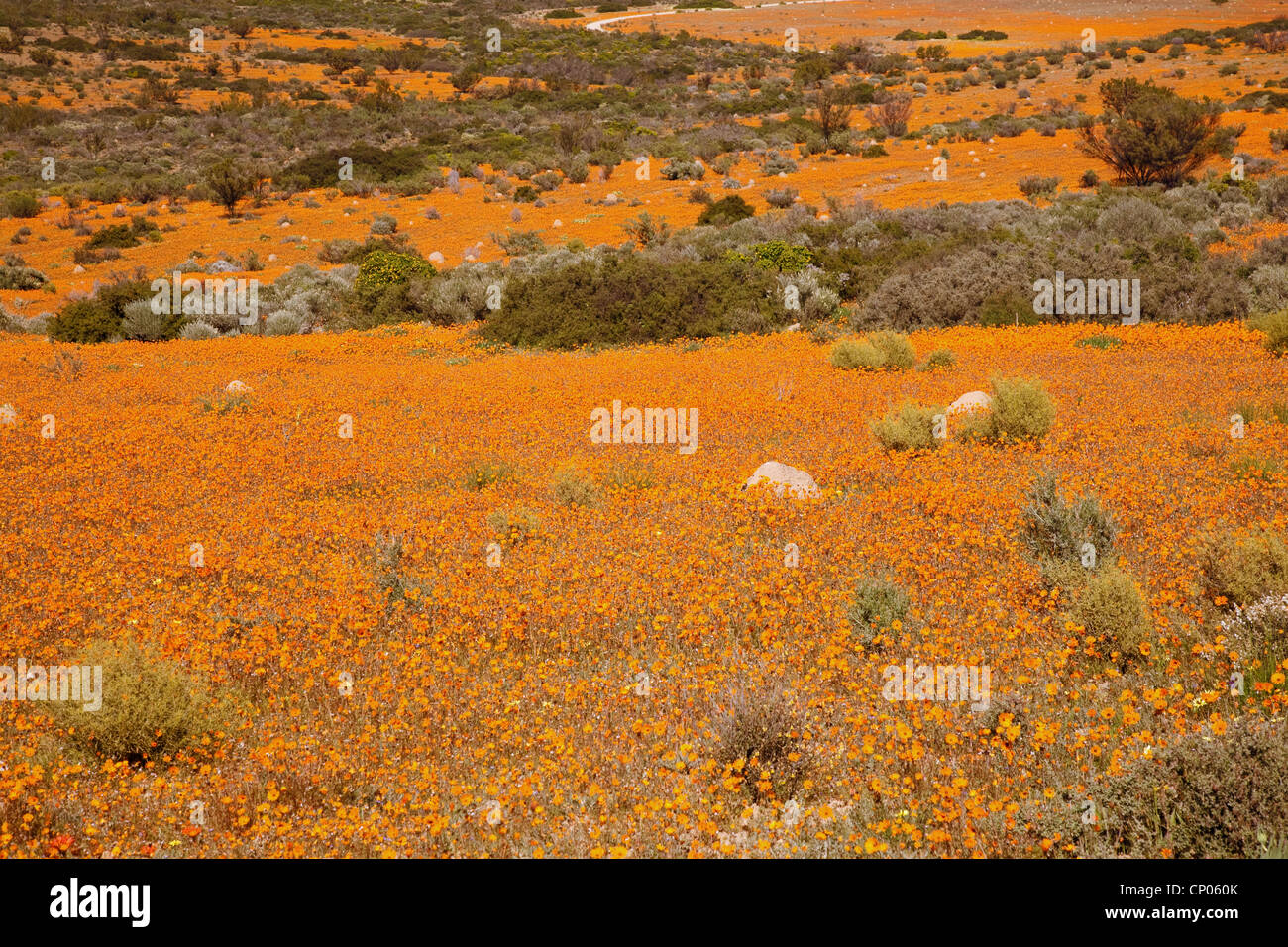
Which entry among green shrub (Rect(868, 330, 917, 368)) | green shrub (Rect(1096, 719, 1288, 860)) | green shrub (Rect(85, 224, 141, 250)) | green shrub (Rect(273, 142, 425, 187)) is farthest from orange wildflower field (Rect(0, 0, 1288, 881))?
green shrub (Rect(273, 142, 425, 187))

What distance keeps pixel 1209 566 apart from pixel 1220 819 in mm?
3299

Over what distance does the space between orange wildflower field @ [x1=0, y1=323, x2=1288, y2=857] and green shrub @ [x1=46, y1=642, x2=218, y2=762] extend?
4.6 inches

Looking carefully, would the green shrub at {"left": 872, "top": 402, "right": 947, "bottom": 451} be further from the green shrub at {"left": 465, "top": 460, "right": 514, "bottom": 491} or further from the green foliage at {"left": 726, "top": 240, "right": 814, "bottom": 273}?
the green foliage at {"left": 726, "top": 240, "right": 814, "bottom": 273}

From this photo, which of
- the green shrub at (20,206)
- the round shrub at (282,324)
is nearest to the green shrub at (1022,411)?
the round shrub at (282,324)

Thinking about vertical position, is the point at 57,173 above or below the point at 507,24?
below

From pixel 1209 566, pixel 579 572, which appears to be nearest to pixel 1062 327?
pixel 1209 566

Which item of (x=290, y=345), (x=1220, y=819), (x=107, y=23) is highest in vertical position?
(x=107, y=23)

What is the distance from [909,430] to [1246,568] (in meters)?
5.01

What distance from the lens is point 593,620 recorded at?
21.0 ft

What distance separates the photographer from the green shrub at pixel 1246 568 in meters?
5.52

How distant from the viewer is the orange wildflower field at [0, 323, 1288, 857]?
4152mm

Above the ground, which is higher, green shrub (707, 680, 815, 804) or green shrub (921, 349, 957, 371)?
green shrub (707, 680, 815, 804)

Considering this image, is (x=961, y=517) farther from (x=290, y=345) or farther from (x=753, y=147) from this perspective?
(x=753, y=147)

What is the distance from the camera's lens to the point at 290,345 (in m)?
21.2
